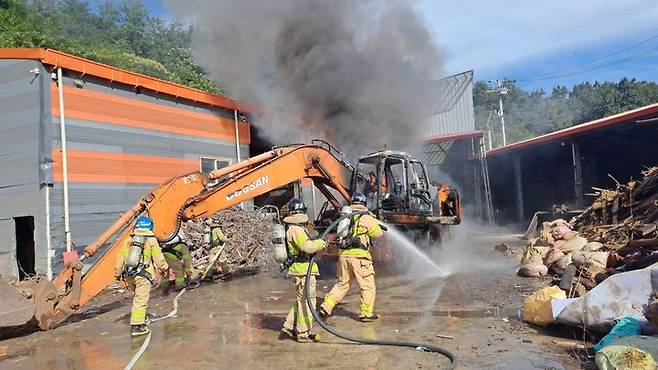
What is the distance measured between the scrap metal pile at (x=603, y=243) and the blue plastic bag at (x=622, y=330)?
5.60ft

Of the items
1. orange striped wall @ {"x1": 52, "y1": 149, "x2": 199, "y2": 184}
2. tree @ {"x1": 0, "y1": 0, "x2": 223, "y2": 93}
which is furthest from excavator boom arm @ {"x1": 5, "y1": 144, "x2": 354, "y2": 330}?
tree @ {"x1": 0, "y1": 0, "x2": 223, "y2": 93}

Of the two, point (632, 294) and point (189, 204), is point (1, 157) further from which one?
point (632, 294)

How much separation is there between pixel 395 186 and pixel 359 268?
13.1 feet

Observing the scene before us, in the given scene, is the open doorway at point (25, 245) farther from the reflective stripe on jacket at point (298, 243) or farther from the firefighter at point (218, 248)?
the reflective stripe on jacket at point (298, 243)

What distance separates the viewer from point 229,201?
8078 mm

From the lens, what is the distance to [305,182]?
57.3ft

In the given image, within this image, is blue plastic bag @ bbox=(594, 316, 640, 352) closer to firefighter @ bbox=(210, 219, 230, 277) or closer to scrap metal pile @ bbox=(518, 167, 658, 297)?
scrap metal pile @ bbox=(518, 167, 658, 297)

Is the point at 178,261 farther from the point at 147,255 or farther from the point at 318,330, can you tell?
the point at 318,330

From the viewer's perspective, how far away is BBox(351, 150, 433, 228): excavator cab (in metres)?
9.50

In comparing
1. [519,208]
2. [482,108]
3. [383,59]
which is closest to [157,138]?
[383,59]

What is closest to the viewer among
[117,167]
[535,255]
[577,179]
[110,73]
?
[535,255]

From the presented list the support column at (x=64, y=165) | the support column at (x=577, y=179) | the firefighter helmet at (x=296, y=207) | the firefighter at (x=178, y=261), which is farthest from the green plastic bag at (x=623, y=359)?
the support column at (x=577, y=179)

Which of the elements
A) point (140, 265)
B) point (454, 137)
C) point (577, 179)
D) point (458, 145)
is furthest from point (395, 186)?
point (458, 145)

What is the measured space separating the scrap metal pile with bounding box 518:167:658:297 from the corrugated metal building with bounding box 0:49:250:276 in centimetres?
902
